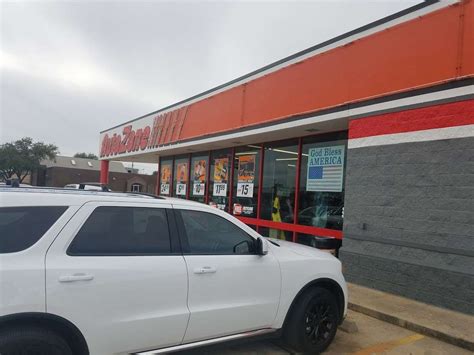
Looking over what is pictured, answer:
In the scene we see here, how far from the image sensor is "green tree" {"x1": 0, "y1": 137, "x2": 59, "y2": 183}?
171 ft

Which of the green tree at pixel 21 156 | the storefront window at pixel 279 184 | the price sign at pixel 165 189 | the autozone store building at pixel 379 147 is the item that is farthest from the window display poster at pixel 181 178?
the green tree at pixel 21 156

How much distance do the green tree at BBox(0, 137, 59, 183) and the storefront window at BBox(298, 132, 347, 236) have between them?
51.4 m

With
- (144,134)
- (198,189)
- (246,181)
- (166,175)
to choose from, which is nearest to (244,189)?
(246,181)

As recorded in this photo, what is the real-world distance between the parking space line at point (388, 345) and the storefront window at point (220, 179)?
25.8 ft

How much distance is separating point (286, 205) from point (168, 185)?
743cm

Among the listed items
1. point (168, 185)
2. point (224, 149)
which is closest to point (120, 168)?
point (168, 185)

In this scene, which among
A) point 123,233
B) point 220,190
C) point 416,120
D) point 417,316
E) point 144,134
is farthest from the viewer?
point 144,134

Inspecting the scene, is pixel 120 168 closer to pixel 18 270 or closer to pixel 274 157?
pixel 274 157

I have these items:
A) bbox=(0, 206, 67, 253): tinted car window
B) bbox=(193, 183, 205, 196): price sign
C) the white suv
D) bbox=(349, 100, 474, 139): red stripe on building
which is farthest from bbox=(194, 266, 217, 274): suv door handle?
bbox=(193, 183, 205, 196): price sign

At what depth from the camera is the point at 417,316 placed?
5.82 meters

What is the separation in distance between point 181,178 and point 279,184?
19.4ft

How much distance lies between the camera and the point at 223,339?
154 inches

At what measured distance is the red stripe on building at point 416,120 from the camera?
6254 millimetres

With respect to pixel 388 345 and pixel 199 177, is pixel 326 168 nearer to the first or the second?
pixel 388 345
